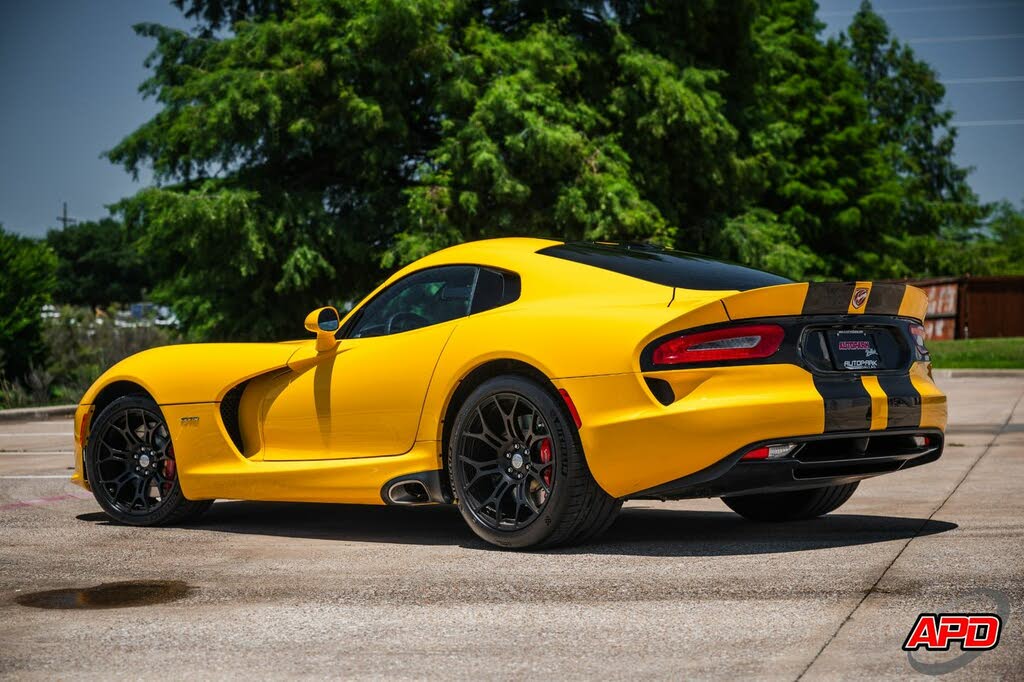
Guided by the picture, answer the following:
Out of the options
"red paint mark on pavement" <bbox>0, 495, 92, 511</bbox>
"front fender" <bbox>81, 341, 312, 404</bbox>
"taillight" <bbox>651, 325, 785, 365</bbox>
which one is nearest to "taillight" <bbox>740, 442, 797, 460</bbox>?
"taillight" <bbox>651, 325, 785, 365</bbox>

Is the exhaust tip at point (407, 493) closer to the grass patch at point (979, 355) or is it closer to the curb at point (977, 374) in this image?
the curb at point (977, 374)

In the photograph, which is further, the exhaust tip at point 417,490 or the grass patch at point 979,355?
the grass patch at point 979,355

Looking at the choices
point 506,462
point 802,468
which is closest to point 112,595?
point 506,462

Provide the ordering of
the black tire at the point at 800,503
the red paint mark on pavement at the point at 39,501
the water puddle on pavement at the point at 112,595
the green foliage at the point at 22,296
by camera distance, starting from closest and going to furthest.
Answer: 1. the water puddle on pavement at the point at 112,595
2. the black tire at the point at 800,503
3. the red paint mark on pavement at the point at 39,501
4. the green foliage at the point at 22,296

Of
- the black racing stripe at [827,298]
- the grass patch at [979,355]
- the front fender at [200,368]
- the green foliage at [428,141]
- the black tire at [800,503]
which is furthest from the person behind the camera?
the grass patch at [979,355]

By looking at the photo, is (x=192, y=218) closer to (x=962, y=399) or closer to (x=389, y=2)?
(x=389, y=2)

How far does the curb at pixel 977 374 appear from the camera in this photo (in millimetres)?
25156

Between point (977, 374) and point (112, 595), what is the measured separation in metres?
23.3

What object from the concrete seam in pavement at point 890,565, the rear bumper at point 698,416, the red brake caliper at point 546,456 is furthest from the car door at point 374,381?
the concrete seam in pavement at point 890,565

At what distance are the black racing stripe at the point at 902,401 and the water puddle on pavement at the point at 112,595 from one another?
10.1 feet

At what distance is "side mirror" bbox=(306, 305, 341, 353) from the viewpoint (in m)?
6.88

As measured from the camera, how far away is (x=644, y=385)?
5.47 metres

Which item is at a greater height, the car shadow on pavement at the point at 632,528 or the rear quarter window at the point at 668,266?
the rear quarter window at the point at 668,266

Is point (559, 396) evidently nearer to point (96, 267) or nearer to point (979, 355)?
point (979, 355)
